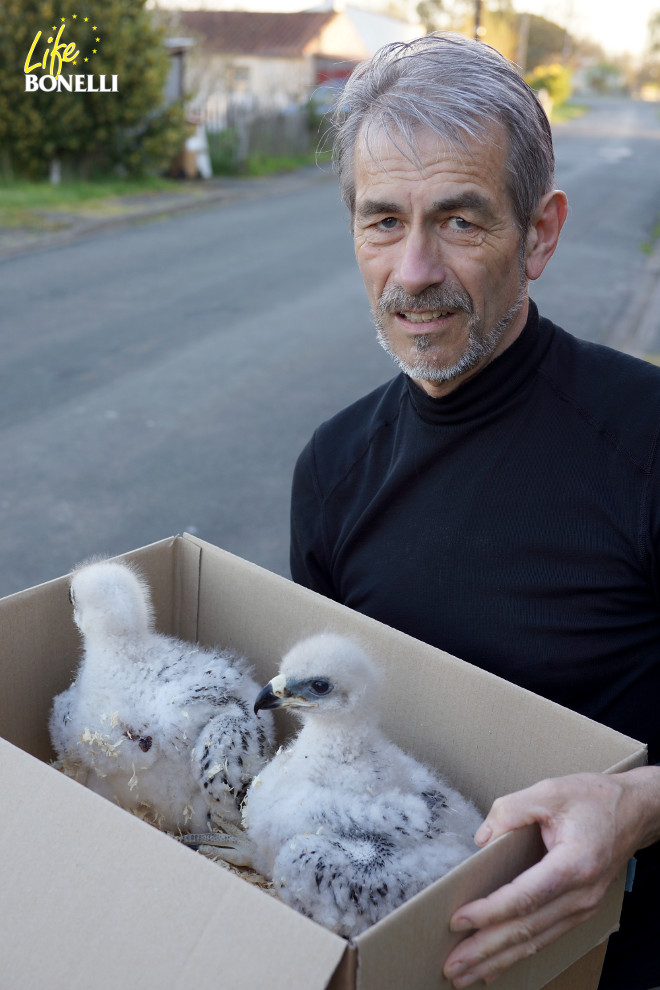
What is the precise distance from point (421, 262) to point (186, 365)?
24.1 ft

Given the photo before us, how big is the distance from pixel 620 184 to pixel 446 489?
83.6ft

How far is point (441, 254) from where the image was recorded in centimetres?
234

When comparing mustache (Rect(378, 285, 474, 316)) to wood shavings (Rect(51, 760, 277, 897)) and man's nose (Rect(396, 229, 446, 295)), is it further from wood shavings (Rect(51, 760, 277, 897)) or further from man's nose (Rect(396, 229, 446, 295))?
wood shavings (Rect(51, 760, 277, 897))

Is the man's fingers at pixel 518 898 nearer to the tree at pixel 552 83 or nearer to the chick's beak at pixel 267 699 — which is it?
the chick's beak at pixel 267 699

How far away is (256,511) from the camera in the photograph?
257 inches

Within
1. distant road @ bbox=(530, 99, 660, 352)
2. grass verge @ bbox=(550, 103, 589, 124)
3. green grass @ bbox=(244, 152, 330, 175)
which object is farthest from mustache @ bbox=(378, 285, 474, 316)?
grass verge @ bbox=(550, 103, 589, 124)

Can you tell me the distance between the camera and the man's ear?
2469 mm

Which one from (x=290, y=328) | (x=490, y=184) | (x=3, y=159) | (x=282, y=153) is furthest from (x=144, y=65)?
(x=490, y=184)

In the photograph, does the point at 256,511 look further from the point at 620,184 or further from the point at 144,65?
the point at 620,184

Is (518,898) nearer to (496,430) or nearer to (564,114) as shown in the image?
(496,430)

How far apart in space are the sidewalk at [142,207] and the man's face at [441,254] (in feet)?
36.2

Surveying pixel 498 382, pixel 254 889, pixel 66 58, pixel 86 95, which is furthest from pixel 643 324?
pixel 66 58

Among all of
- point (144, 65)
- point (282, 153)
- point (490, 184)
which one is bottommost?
point (282, 153)

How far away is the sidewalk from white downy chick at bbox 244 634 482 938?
38.1ft
